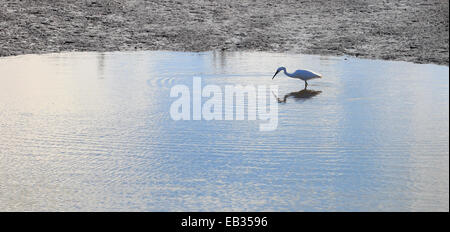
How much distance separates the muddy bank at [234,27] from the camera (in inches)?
574

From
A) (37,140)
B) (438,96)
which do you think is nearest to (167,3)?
(438,96)

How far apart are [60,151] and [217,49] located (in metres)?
7.88

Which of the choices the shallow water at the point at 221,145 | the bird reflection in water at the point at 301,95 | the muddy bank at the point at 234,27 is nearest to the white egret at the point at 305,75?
the shallow water at the point at 221,145

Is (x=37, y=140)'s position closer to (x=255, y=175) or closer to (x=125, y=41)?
(x=255, y=175)

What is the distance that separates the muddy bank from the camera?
1457 cm

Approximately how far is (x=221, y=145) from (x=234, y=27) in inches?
368

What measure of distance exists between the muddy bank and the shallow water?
2.84 meters

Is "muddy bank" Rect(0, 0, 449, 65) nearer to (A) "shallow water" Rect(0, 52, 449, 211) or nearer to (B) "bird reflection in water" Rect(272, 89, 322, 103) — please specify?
(A) "shallow water" Rect(0, 52, 449, 211)

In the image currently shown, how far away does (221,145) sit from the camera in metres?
7.31

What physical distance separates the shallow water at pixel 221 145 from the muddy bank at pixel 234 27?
2.84 m

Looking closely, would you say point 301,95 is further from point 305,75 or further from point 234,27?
point 234,27

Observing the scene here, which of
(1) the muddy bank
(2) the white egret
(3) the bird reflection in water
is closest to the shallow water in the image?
(3) the bird reflection in water

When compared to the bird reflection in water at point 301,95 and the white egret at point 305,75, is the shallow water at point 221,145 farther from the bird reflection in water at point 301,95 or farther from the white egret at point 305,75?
the white egret at point 305,75

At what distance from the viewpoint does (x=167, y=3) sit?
59.9 feet
